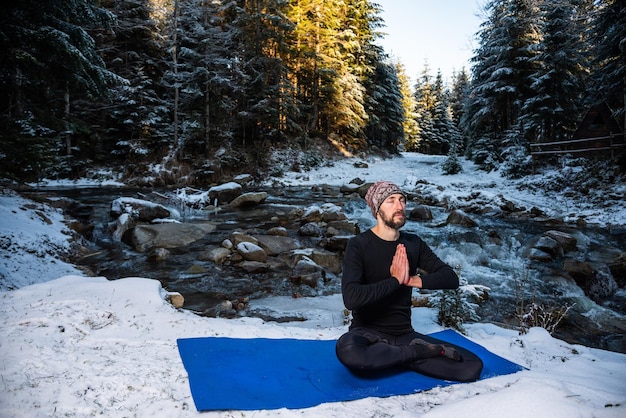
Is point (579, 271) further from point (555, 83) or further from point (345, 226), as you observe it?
point (555, 83)

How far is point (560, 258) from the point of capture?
29.7 feet

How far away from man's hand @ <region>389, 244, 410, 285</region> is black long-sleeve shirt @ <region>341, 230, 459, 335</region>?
7cm

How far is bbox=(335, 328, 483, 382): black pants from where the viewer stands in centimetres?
286

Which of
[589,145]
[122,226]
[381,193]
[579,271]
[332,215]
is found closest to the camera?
[381,193]

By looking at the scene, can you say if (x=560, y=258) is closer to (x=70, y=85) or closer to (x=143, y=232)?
(x=143, y=232)

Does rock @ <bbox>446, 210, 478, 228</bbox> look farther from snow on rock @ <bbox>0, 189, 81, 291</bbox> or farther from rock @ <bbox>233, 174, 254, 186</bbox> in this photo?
rock @ <bbox>233, 174, 254, 186</bbox>

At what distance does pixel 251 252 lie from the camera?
8.54 meters

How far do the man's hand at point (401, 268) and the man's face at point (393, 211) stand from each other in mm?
284

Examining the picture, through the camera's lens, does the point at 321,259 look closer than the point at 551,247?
Yes

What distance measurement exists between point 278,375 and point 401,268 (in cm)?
139

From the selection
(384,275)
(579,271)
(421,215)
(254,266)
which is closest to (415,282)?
(384,275)

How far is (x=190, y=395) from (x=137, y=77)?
81.1 feet

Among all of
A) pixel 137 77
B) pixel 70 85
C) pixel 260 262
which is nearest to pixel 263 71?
pixel 137 77

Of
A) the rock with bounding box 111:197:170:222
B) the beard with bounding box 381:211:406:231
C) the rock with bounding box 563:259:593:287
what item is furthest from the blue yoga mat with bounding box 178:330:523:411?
the rock with bounding box 111:197:170:222
